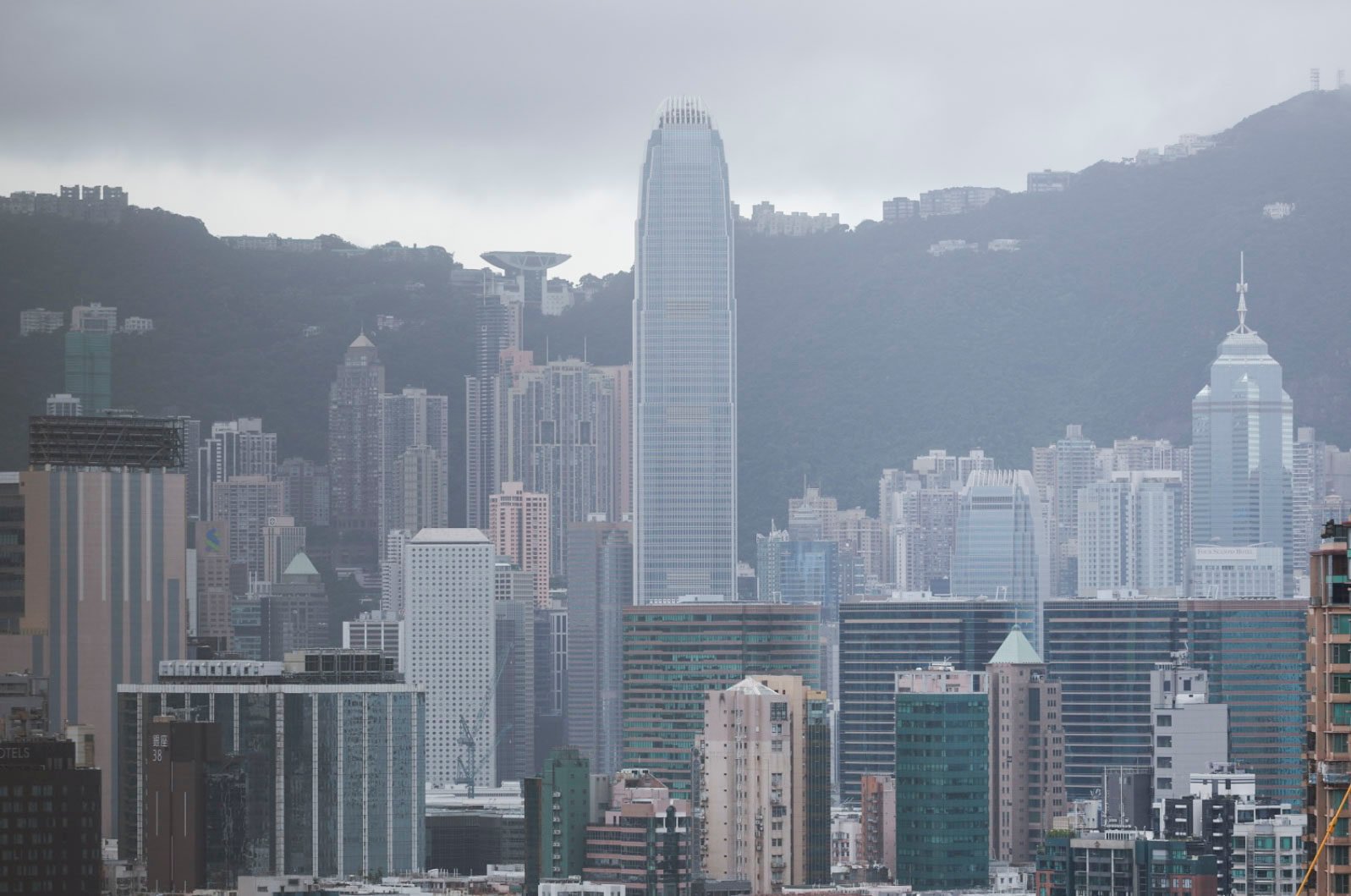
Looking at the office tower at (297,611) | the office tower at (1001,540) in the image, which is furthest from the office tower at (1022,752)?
the office tower at (297,611)

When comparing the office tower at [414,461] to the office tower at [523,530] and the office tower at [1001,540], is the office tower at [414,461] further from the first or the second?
the office tower at [1001,540]

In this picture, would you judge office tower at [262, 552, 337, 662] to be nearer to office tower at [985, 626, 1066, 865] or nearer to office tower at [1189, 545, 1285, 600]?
office tower at [985, 626, 1066, 865]

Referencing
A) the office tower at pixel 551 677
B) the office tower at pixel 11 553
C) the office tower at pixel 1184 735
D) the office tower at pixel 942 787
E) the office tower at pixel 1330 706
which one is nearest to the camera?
the office tower at pixel 1330 706

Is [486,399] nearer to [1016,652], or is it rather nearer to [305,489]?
[305,489]

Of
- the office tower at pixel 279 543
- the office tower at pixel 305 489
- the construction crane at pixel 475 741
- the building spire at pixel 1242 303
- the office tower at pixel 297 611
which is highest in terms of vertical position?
the building spire at pixel 1242 303

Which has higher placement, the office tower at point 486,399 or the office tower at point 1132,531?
the office tower at point 486,399

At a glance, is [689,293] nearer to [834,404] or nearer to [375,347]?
[834,404]

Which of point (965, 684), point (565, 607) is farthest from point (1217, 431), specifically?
point (965, 684)

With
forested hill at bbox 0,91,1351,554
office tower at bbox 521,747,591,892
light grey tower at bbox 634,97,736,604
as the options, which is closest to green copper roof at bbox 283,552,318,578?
forested hill at bbox 0,91,1351,554
